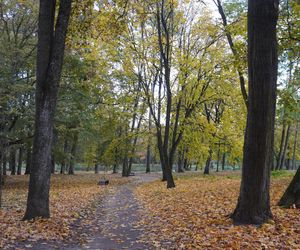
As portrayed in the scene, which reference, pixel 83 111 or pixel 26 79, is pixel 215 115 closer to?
pixel 83 111

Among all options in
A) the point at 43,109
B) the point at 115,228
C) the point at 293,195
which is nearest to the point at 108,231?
the point at 115,228

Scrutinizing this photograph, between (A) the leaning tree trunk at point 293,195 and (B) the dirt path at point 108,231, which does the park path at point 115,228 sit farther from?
(A) the leaning tree trunk at point 293,195

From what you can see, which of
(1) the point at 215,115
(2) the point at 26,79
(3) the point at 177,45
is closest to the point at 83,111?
(2) the point at 26,79

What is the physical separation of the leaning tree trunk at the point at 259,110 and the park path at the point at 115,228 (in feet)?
8.24

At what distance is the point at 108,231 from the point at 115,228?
41cm

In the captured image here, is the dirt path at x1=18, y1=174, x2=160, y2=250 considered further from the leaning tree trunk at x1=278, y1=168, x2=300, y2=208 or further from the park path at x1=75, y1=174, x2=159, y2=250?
the leaning tree trunk at x1=278, y1=168, x2=300, y2=208

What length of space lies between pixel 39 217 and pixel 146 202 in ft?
20.2

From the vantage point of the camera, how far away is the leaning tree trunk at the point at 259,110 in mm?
7445

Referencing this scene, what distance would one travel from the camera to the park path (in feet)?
25.7

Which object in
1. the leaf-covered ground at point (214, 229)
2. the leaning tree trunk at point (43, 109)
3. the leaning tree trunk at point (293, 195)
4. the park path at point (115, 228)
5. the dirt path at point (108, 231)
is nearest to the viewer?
the leaf-covered ground at point (214, 229)

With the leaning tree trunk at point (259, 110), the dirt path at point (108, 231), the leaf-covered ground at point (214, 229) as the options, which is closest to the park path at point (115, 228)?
the dirt path at point (108, 231)

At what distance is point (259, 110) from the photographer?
24.6 ft

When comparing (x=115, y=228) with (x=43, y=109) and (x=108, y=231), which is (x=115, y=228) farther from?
(x=43, y=109)

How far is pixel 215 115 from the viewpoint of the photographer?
117 feet
